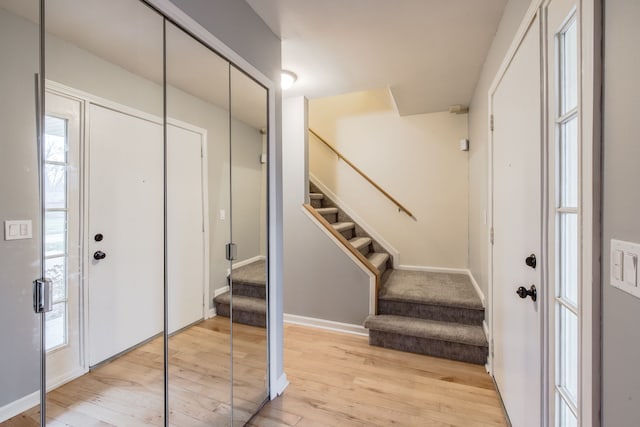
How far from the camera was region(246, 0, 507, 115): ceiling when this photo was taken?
63.4 inches

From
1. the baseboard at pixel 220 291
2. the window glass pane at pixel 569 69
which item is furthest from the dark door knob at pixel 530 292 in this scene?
the baseboard at pixel 220 291

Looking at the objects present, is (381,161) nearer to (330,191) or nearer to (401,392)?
(330,191)

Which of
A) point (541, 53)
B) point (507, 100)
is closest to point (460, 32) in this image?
point (507, 100)

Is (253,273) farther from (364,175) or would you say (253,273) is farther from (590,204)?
(364,175)

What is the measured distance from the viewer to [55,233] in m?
0.86

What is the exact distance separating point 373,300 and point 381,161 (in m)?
2.00

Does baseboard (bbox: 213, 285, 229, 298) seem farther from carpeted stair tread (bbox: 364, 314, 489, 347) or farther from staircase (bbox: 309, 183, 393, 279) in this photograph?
staircase (bbox: 309, 183, 393, 279)

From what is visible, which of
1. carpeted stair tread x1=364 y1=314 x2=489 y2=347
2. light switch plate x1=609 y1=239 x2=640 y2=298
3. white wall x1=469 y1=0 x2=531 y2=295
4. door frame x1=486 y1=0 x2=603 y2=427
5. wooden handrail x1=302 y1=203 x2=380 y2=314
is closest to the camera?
light switch plate x1=609 y1=239 x2=640 y2=298

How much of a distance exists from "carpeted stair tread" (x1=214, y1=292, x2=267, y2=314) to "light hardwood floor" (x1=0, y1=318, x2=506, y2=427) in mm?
108

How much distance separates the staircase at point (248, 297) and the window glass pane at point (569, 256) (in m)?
1.53

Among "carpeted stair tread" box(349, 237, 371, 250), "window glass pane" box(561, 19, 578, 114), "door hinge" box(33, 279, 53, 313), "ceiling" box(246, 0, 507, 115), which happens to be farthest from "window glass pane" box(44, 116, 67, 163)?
"carpeted stair tread" box(349, 237, 371, 250)

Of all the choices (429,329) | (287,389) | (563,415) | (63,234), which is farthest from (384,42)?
(287,389)

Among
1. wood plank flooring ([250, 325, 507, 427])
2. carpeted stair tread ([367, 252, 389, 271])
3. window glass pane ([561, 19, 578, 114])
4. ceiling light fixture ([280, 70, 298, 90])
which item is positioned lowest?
wood plank flooring ([250, 325, 507, 427])

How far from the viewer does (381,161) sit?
3887 mm
